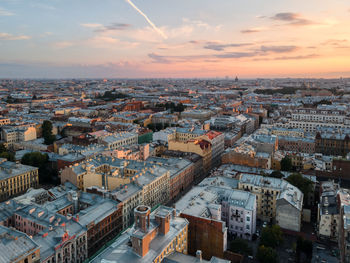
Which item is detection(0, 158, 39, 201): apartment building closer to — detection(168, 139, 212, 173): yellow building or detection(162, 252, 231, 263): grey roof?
detection(168, 139, 212, 173): yellow building

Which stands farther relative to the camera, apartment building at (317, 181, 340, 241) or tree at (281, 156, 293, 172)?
tree at (281, 156, 293, 172)

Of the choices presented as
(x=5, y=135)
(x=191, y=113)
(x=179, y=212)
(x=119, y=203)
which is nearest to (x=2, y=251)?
(x=119, y=203)

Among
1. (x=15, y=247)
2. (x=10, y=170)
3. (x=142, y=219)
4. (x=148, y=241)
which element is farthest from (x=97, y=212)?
(x=10, y=170)

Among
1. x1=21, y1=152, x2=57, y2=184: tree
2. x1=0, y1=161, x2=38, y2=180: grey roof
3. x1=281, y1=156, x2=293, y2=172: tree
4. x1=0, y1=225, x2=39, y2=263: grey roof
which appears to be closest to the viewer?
x1=0, y1=225, x2=39, y2=263: grey roof

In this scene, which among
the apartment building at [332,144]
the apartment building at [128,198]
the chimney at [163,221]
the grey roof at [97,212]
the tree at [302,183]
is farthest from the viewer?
the apartment building at [332,144]

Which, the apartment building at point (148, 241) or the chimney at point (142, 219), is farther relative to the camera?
the chimney at point (142, 219)

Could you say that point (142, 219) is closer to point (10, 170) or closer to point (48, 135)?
point (10, 170)

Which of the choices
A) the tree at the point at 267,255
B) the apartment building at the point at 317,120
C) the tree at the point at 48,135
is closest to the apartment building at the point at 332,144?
the apartment building at the point at 317,120

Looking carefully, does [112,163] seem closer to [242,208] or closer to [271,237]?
[242,208]

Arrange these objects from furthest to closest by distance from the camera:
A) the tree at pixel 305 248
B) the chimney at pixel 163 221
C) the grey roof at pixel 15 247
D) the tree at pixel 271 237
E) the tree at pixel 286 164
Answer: the tree at pixel 286 164, the tree at pixel 271 237, the tree at pixel 305 248, the chimney at pixel 163 221, the grey roof at pixel 15 247

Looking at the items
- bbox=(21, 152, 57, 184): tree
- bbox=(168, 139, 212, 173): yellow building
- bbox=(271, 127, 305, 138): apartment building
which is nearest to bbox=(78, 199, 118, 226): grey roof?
bbox=(21, 152, 57, 184): tree

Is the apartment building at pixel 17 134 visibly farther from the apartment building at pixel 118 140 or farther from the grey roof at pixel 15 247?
the grey roof at pixel 15 247

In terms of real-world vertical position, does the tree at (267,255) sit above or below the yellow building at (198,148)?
below

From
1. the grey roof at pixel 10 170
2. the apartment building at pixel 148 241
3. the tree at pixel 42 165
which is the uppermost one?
the apartment building at pixel 148 241
